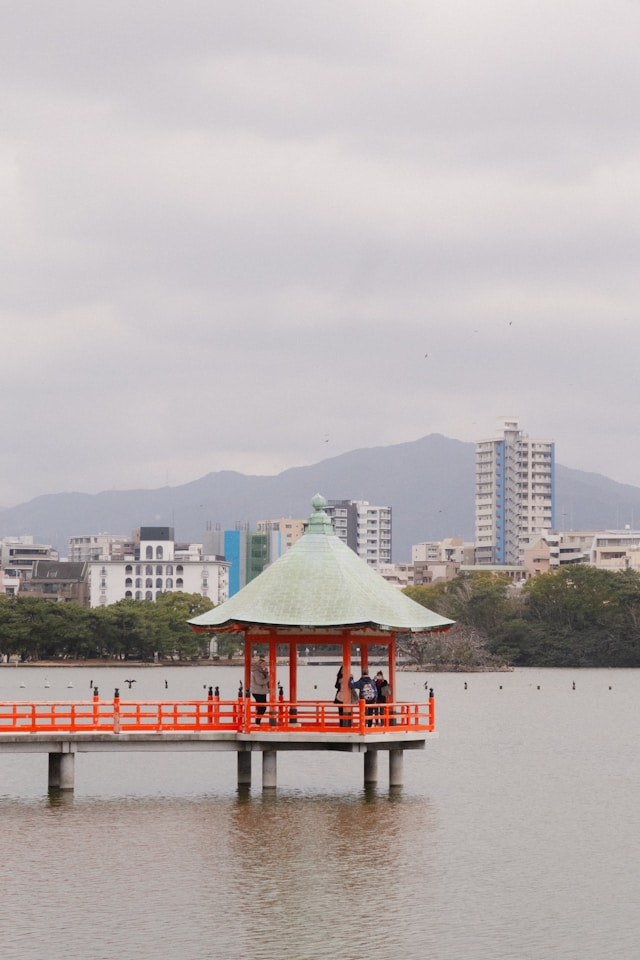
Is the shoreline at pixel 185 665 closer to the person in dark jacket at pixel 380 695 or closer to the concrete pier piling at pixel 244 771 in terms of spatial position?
the concrete pier piling at pixel 244 771

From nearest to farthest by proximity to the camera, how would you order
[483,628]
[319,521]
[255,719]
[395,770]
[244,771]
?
1. [255,719]
2. [244,771]
3. [395,770]
4. [319,521]
5. [483,628]

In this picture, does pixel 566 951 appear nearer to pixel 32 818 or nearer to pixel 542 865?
pixel 542 865

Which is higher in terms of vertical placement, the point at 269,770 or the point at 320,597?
the point at 320,597

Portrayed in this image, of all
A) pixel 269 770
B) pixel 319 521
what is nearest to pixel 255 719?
pixel 269 770

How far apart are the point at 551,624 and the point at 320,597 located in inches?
4944

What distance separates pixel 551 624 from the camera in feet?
541

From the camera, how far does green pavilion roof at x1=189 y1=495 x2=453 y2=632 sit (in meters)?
41.4

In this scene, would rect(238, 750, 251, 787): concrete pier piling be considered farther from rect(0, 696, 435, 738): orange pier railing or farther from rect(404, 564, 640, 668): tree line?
rect(404, 564, 640, 668): tree line

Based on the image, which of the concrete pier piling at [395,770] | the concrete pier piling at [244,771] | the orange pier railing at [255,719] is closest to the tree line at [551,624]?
the concrete pier piling at [395,770]

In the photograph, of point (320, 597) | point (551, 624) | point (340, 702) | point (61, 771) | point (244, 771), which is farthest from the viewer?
point (551, 624)

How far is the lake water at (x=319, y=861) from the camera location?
1080 inches

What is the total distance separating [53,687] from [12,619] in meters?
39.0

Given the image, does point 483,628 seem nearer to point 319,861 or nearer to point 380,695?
point 380,695

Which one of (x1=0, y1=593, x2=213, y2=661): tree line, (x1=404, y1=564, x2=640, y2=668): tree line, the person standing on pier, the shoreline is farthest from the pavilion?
the shoreline
